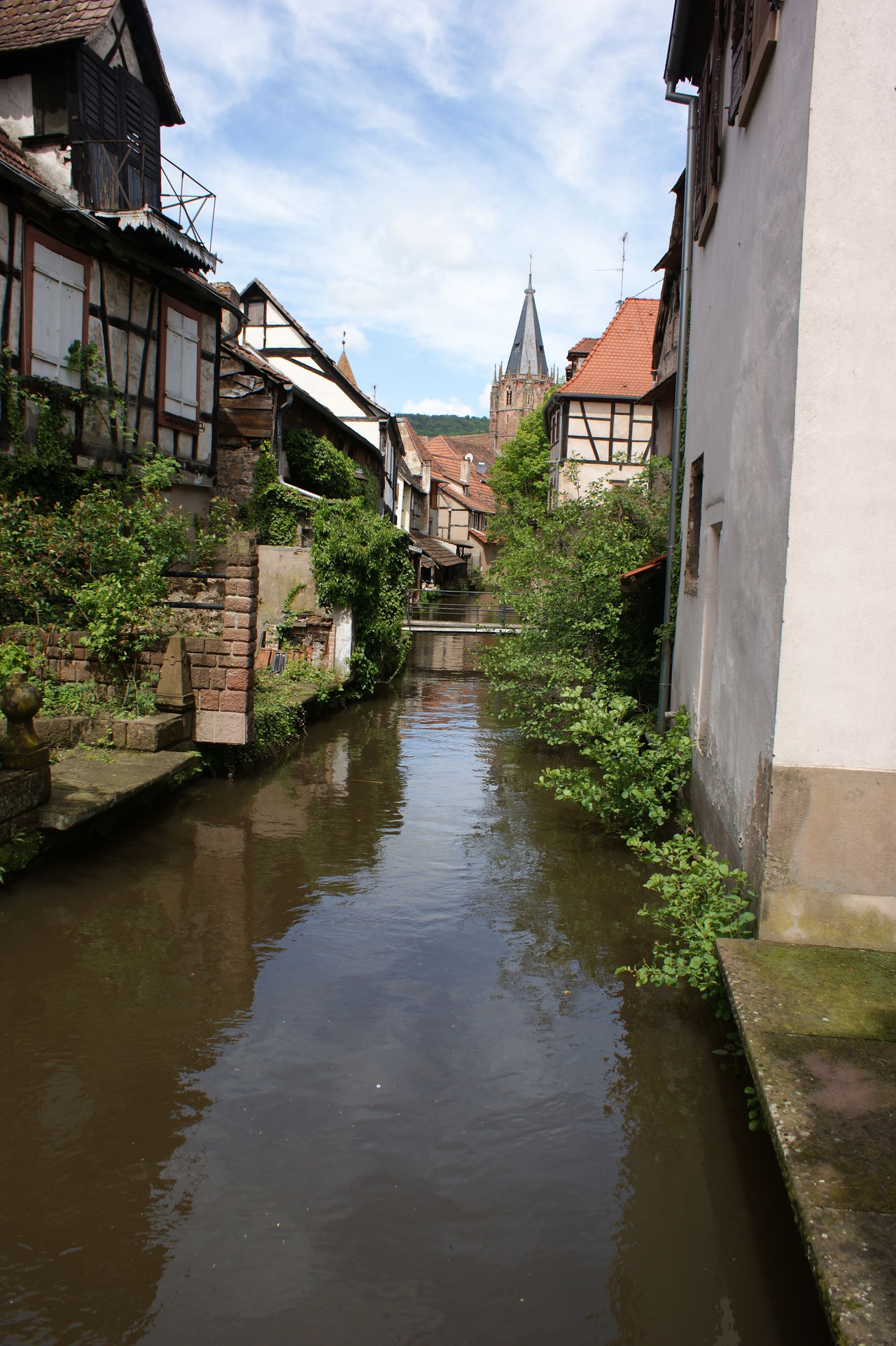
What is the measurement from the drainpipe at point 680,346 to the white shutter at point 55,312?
8.60m

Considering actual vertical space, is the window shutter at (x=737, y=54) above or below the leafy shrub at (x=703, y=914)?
above

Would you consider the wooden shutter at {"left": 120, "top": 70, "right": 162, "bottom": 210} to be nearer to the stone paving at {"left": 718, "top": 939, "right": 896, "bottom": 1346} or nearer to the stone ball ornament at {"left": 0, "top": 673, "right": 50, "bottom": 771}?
the stone ball ornament at {"left": 0, "top": 673, "right": 50, "bottom": 771}

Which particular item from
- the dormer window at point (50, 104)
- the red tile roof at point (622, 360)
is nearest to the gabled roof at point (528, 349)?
the red tile roof at point (622, 360)

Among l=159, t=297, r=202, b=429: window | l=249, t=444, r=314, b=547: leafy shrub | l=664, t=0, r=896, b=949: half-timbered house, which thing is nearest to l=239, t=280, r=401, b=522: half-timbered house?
l=249, t=444, r=314, b=547: leafy shrub

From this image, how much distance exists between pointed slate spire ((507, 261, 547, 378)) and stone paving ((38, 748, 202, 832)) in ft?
264

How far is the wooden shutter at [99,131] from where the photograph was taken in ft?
47.1

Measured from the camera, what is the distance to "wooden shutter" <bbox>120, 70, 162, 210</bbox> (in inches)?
608

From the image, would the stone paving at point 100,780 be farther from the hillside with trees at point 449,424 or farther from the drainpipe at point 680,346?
the hillside with trees at point 449,424

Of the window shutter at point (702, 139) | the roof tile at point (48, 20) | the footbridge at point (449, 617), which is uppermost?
the roof tile at point (48, 20)

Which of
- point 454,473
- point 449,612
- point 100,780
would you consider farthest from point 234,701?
point 454,473

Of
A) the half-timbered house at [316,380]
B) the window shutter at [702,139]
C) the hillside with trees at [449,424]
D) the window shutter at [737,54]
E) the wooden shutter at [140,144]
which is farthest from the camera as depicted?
the hillside with trees at [449,424]

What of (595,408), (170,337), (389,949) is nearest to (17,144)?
(170,337)

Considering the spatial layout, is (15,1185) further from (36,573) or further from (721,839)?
(36,573)

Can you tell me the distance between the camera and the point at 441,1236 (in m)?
3.71
